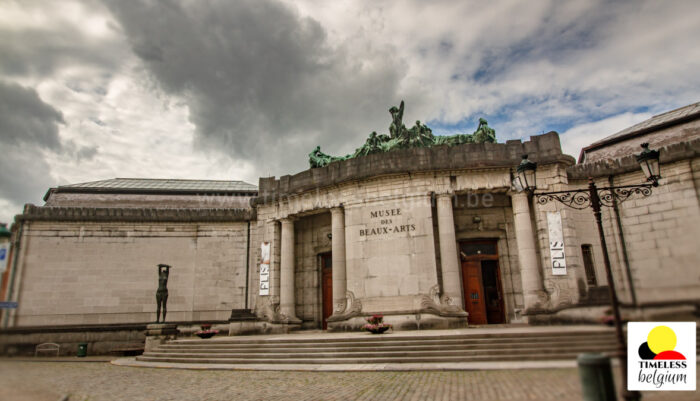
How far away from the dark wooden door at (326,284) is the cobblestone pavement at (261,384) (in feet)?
37.7

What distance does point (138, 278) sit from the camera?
27.0 metres

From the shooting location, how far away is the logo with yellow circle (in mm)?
3600

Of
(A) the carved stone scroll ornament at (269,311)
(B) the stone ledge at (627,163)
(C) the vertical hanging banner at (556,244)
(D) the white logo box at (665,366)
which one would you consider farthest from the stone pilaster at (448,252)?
(D) the white logo box at (665,366)

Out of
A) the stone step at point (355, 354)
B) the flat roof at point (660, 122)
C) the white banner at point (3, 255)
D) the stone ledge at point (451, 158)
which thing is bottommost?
the stone step at point (355, 354)

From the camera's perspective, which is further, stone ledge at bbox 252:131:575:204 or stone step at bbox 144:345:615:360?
stone ledge at bbox 252:131:575:204

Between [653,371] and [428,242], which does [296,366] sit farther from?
[653,371]

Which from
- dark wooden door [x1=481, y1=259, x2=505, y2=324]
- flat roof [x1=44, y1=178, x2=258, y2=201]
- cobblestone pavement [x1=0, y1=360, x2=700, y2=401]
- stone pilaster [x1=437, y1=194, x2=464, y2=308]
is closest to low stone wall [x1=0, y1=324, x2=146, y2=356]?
cobblestone pavement [x1=0, y1=360, x2=700, y2=401]

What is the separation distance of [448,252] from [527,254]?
146 inches

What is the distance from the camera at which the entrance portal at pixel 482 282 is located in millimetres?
22109

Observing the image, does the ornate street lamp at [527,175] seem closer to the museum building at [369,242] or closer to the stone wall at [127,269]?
the museum building at [369,242]

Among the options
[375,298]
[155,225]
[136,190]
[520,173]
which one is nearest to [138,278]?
[155,225]

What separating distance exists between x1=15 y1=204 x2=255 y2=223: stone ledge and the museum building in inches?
3.3

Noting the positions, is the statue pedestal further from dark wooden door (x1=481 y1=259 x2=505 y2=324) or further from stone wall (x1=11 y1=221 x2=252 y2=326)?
dark wooden door (x1=481 y1=259 x2=505 y2=324)

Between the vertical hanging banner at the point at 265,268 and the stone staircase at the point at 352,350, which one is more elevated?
the vertical hanging banner at the point at 265,268
